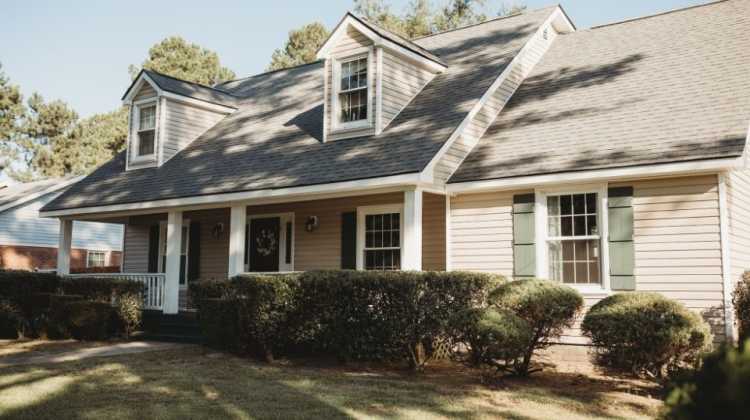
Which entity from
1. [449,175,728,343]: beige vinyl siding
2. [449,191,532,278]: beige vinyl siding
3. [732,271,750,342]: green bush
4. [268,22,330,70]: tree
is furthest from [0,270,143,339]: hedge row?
[268,22,330,70]: tree

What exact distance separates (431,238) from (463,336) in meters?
4.25

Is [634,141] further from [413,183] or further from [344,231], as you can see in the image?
[344,231]

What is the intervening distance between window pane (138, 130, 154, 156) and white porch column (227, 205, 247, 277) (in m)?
4.90

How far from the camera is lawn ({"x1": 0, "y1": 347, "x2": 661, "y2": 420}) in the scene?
21.8 feet

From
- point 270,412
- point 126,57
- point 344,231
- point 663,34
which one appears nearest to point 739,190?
point 663,34

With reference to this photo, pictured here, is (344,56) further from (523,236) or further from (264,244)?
(523,236)

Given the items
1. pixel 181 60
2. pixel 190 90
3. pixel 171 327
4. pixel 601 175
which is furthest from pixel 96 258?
pixel 601 175

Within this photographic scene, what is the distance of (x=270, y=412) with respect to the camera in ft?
21.6

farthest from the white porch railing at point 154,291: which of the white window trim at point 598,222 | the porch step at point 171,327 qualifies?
the white window trim at point 598,222

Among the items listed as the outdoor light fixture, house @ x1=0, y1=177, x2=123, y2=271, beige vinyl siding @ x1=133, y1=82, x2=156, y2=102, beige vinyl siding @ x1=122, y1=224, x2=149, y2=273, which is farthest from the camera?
house @ x1=0, y1=177, x2=123, y2=271

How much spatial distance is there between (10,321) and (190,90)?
279 inches

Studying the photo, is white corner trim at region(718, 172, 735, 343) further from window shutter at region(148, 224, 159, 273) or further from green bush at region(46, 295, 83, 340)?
window shutter at region(148, 224, 159, 273)

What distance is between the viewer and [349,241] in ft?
44.9

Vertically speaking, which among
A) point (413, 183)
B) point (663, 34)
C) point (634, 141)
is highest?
point (663, 34)
